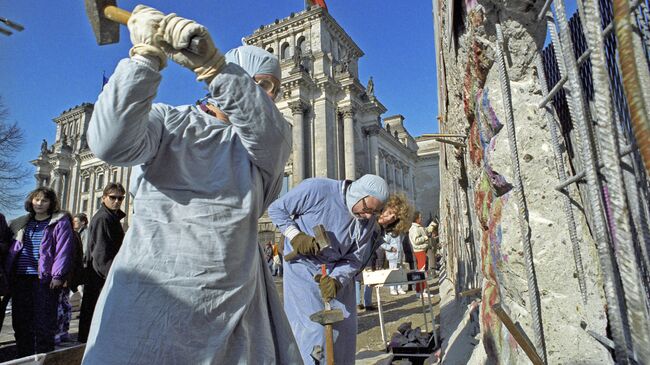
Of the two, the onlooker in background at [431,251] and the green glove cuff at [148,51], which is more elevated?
the green glove cuff at [148,51]

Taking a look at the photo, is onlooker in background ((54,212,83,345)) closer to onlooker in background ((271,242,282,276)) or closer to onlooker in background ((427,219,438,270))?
onlooker in background ((427,219,438,270))

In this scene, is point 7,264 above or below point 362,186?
below

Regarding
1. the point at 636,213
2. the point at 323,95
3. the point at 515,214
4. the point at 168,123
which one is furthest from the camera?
the point at 323,95

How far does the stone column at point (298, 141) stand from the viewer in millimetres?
25516

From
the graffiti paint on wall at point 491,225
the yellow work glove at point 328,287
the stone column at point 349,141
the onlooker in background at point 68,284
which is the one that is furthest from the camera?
the stone column at point 349,141

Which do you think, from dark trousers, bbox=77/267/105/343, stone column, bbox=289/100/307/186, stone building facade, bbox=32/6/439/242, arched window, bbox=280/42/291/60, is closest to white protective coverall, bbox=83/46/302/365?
dark trousers, bbox=77/267/105/343

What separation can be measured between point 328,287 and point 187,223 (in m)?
1.54

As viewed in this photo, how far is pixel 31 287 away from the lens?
13.0 feet

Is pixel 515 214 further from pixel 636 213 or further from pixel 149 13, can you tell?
pixel 149 13

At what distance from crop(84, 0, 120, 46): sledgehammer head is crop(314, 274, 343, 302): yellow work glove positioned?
1806mm

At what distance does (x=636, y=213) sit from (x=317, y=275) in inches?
77.3

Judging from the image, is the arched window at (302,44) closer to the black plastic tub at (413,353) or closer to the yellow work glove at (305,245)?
the black plastic tub at (413,353)

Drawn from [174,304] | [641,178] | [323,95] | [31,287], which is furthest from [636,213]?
[323,95]

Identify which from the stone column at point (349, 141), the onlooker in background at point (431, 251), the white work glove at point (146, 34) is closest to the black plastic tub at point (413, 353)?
the white work glove at point (146, 34)
